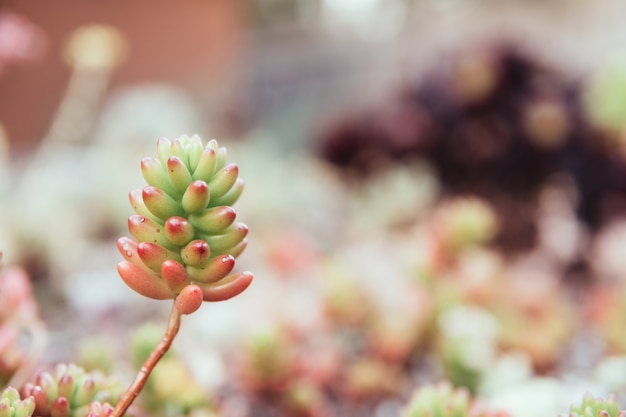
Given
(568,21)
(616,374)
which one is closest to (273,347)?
(616,374)

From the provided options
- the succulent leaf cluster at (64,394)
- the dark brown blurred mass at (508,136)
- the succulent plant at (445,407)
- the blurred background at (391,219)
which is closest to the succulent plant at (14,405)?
the succulent leaf cluster at (64,394)

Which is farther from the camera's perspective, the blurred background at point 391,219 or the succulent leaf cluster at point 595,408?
the blurred background at point 391,219

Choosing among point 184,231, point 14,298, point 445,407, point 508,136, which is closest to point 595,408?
point 445,407

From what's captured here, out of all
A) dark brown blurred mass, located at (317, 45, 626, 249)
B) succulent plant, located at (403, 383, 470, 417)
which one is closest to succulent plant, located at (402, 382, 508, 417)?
succulent plant, located at (403, 383, 470, 417)

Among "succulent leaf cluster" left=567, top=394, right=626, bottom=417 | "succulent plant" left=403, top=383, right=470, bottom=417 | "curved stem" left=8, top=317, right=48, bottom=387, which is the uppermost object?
"succulent leaf cluster" left=567, top=394, right=626, bottom=417

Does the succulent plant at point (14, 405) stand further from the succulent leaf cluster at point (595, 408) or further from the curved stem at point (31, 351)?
the succulent leaf cluster at point (595, 408)

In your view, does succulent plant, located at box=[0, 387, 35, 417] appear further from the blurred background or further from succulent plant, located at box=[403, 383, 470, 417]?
the blurred background
